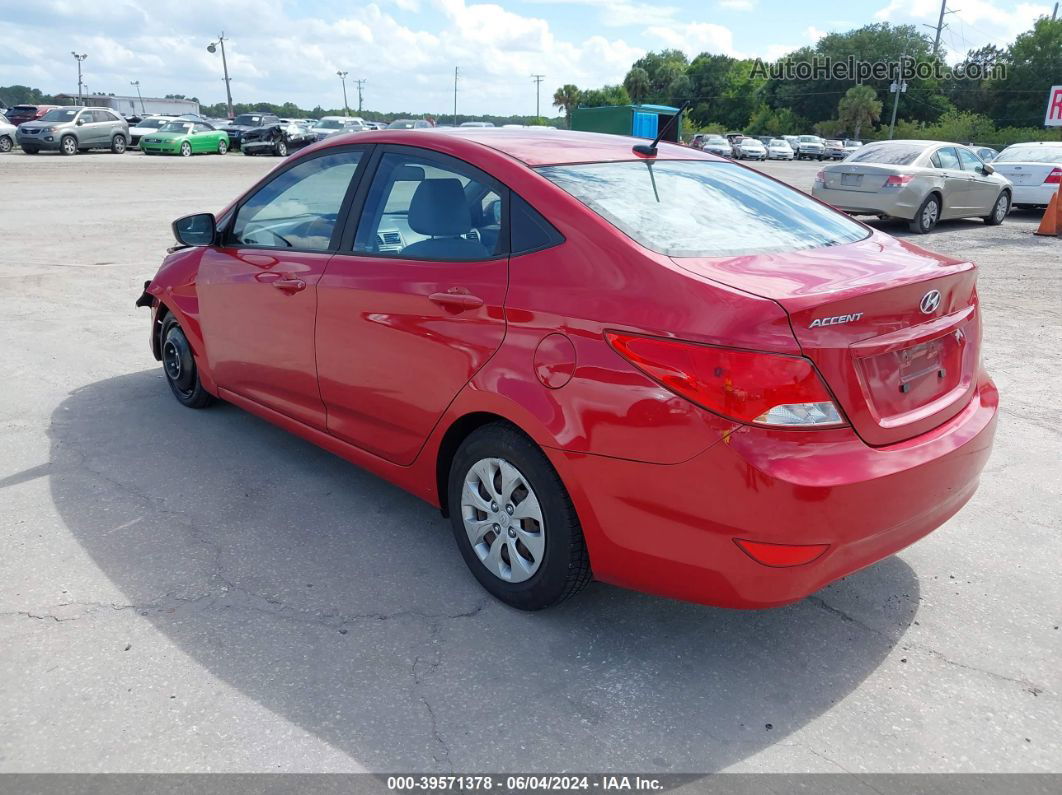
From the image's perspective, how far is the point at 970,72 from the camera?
79.5 meters

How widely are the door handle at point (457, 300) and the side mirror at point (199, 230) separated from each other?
76.6 inches

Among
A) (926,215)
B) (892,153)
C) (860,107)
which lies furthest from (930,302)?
(860,107)

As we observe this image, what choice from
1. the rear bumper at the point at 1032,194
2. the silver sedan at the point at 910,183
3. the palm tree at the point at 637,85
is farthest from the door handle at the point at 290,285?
the palm tree at the point at 637,85

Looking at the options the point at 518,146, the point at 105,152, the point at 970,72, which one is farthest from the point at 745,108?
the point at 518,146

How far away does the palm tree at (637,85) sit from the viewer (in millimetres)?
112438

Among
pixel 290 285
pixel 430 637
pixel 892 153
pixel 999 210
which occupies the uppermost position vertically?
pixel 892 153

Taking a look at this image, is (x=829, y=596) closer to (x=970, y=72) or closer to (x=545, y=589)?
(x=545, y=589)

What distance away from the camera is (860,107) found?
80.2m

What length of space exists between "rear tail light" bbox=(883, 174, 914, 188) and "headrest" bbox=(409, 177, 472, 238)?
11835mm

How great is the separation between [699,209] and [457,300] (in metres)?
0.99

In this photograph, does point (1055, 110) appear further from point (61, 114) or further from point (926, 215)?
point (61, 114)

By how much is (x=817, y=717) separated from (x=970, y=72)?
91.9m

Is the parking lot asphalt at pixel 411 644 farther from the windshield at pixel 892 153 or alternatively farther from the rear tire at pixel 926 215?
the windshield at pixel 892 153

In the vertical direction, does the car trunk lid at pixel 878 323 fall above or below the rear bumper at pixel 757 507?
above
